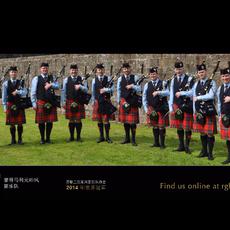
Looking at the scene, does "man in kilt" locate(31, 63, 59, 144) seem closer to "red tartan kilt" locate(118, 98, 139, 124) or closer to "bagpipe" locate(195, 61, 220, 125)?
"red tartan kilt" locate(118, 98, 139, 124)

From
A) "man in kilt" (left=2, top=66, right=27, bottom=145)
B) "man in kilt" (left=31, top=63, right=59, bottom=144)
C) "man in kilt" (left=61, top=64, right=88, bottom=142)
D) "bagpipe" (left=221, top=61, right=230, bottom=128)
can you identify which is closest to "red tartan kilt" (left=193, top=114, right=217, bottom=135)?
"bagpipe" (left=221, top=61, right=230, bottom=128)

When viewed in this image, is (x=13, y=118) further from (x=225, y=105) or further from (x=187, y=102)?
(x=225, y=105)

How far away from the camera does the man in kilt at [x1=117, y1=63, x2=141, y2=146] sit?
10.2 metres

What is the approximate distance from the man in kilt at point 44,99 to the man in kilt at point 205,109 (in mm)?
3378

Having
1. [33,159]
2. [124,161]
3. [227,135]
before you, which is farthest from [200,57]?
[33,159]

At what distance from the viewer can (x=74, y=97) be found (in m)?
10.6

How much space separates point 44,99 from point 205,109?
3.81m

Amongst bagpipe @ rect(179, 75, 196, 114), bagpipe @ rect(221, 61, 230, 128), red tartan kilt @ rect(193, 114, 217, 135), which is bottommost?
red tartan kilt @ rect(193, 114, 217, 135)

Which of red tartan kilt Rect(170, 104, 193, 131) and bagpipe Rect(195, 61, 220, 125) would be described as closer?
bagpipe Rect(195, 61, 220, 125)

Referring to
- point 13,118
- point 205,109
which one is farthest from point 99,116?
point 205,109

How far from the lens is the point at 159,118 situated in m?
9.91

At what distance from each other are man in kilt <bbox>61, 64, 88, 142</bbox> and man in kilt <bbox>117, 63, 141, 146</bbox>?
0.93 metres

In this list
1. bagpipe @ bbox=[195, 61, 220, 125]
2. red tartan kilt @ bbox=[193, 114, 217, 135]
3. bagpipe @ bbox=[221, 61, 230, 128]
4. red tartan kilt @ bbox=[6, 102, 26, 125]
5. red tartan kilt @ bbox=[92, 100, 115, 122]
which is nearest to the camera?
bagpipe @ bbox=[221, 61, 230, 128]

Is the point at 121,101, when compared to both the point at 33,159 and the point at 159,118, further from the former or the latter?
the point at 33,159
